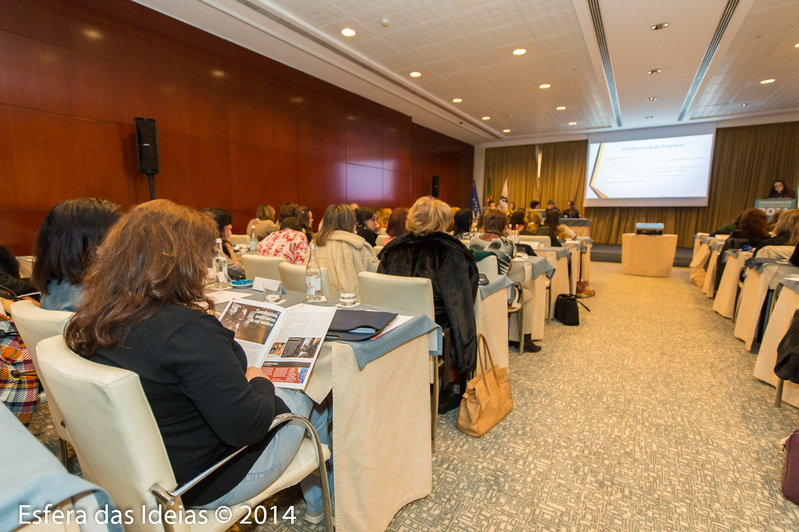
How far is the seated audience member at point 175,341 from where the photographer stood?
87 cm

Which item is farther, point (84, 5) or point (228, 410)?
point (84, 5)

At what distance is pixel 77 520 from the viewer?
633 mm

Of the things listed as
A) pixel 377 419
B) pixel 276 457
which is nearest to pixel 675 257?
pixel 377 419

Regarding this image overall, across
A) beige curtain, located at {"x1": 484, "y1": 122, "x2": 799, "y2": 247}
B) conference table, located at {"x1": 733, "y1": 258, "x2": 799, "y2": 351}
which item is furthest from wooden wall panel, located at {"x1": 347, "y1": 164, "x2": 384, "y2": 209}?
conference table, located at {"x1": 733, "y1": 258, "x2": 799, "y2": 351}

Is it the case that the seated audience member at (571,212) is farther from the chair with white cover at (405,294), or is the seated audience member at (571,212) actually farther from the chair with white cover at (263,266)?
the chair with white cover at (405,294)

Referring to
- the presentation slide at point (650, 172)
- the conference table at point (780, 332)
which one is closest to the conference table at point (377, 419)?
the conference table at point (780, 332)

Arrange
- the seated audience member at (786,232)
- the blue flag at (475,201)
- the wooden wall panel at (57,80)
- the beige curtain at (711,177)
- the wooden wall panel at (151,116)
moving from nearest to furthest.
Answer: the seated audience member at (786,232) < the wooden wall panel at (57,80) < the wooden wall panel at (151,116) < the beige curtain at (711,177) < the blue flag at (475,201)

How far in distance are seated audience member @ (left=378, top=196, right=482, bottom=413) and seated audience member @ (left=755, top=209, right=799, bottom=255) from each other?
3.37 m

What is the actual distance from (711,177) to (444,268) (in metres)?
11.6

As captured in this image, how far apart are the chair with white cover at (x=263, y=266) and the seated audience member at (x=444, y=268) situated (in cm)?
84

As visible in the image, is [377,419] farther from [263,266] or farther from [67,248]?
[263,266]

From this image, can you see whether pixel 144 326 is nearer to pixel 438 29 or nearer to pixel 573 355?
pixel 573 355

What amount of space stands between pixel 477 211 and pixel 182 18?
10.0 m

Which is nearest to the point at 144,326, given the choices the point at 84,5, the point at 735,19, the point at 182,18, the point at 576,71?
the point at 84,5
